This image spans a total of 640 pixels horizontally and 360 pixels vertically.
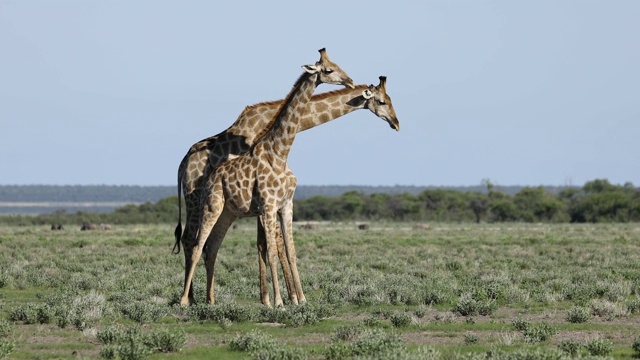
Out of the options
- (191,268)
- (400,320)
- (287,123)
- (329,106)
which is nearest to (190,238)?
(191,268)

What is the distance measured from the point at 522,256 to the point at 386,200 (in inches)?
2671

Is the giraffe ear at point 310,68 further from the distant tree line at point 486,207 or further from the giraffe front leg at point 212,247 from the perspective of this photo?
the distant tree line at point 486,207

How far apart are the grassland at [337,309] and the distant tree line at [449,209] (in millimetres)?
53538

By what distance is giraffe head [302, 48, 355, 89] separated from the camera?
52.1 feet

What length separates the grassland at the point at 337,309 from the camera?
12.4 meters

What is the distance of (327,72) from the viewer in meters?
16.0

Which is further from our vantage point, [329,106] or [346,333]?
[329,106]

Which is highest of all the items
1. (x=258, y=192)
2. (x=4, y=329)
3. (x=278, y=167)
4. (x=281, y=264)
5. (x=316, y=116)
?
(x=316, y=116)

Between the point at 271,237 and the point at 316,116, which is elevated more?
the point at 316,116

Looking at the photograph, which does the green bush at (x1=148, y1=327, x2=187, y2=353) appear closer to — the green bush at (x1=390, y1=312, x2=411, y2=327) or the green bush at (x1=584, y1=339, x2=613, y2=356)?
the green bush at (x1=390, y1=312, x2=411, y2=327)

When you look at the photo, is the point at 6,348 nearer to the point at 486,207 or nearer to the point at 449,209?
the point at 486,207

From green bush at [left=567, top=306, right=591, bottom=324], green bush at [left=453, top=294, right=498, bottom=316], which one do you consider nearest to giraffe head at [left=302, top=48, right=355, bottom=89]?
green bush at [left=453, top=294, right=498, bottom=316]

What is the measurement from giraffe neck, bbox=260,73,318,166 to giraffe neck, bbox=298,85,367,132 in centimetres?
18

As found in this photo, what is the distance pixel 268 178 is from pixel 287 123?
3.06 ft
